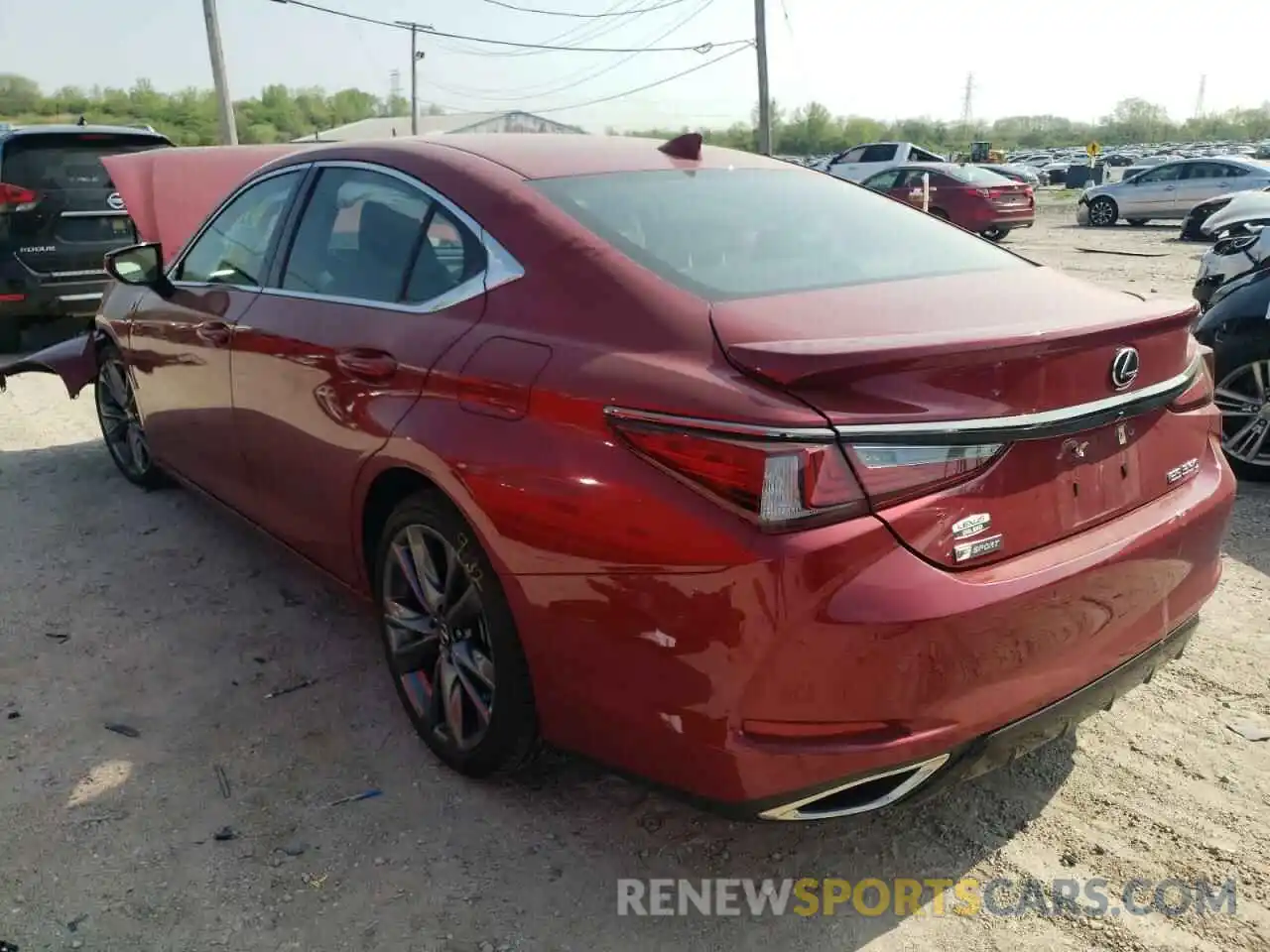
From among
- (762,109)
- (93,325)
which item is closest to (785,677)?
(93,325)

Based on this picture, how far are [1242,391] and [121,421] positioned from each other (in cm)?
558

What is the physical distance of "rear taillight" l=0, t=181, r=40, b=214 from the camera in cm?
816

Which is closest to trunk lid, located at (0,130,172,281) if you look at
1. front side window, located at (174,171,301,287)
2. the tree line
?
front side window, located at (174,171,301,287)

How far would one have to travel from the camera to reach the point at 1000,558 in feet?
6.82

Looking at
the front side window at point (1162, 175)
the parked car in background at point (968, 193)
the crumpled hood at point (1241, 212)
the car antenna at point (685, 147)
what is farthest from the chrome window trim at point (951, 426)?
the front side window at point (1162, 175)

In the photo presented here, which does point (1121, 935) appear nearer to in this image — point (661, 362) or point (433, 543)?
point (661, 362)

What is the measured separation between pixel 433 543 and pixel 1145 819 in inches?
75.7

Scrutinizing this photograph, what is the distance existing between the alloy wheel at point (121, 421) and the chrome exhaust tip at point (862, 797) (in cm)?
399

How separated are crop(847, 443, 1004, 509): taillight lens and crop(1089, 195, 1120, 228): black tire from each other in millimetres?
25444

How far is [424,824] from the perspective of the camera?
2.69m

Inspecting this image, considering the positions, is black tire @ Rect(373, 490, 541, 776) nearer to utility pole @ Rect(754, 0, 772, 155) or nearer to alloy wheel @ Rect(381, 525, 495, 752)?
alloy wheel @ Rect(381, 525, 495, 752)

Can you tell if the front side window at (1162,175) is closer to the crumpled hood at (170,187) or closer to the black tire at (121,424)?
the crumpled hood at (170,187)

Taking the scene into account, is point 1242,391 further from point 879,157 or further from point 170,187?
point 879,157

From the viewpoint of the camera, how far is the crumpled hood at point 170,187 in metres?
6.69
